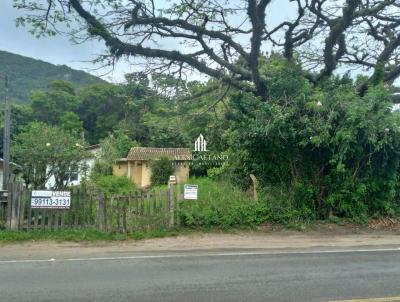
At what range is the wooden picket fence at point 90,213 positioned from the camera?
12.6 meters

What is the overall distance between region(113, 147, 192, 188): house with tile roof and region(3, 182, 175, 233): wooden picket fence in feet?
66.5

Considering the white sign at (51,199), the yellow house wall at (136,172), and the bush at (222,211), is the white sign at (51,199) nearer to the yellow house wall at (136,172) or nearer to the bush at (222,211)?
the bush at (222,211)

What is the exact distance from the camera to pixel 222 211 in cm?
1390

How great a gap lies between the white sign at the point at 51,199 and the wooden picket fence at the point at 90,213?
0.13 m

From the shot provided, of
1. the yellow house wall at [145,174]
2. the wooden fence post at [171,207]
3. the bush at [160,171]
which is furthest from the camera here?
the yellow house wall at [145,174]

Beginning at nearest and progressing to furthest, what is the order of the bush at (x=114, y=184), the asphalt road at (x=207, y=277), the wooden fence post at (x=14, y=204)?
the asphalt road at (x=207, y=277) < the wooden fence post at (x=14, y=204) < the bush at (x=114, y=184)

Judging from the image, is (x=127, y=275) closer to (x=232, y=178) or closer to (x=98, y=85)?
(x=232, y=178)

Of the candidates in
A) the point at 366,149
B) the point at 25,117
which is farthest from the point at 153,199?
the point at 25,117

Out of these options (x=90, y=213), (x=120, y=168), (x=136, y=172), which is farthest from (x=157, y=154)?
(x=90, y=213)

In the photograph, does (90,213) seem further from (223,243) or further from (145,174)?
(145,174)

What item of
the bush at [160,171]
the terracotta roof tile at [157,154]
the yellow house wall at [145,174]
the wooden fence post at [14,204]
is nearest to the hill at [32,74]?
the terracotta roof tile at [157,154]

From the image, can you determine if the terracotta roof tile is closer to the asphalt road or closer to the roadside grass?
the roadside grass

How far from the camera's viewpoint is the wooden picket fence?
12648mm

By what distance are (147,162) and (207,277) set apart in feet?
93.3
